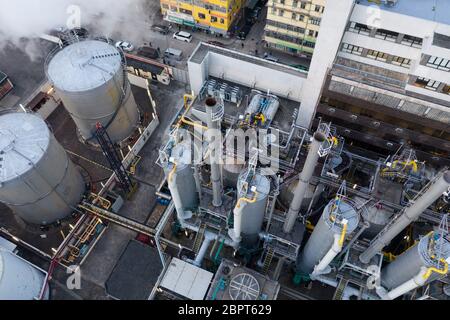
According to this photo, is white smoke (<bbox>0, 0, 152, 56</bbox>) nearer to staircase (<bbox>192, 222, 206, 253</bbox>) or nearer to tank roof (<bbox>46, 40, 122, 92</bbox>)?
tank roof (<bbox>46, 40, 122, 92</bbox>)

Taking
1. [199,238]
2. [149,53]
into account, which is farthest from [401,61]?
[149,53]

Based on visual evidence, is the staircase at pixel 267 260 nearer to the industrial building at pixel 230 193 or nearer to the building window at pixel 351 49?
the industrial building at pixel 230 193

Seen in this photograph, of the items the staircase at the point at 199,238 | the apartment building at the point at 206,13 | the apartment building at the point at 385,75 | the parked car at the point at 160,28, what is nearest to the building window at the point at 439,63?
the apartment building at the point at 385,75

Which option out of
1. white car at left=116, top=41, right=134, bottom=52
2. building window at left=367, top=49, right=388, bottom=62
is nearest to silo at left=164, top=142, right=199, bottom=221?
building window at left=367, top=49, right=388, bottom=62

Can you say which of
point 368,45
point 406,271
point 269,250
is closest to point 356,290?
point 406,271

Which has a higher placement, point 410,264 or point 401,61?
point 401,61

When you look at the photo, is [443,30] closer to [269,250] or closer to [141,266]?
[269,250]

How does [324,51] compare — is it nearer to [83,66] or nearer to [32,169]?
[83,66]
